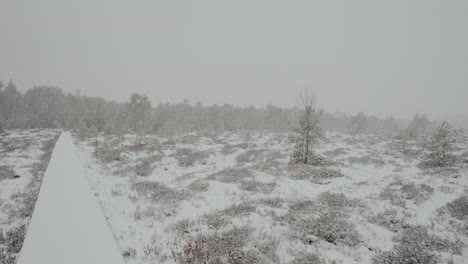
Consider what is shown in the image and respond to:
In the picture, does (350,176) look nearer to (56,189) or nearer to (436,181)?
(436,181)

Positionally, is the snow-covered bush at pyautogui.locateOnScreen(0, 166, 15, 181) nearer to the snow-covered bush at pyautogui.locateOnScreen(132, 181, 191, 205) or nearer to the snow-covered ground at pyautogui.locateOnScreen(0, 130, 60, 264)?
the snow-covered ground at pyautogui.locateOnScreen(0, 130, 60, 264)

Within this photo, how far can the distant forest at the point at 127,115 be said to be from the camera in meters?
45.9

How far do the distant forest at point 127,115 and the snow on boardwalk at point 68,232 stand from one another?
1411 inches

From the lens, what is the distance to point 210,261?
465 centimetres

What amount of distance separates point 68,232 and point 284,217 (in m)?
6.03

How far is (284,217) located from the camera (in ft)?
22.9

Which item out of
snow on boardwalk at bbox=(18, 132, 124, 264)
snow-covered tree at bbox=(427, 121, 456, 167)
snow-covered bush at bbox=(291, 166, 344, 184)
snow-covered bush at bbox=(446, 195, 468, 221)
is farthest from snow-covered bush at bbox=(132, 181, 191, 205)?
snow-covered tree at bbox=(427, 121, 456, 167)

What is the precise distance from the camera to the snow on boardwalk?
13.8ft

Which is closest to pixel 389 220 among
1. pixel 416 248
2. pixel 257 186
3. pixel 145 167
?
pixel 416 248

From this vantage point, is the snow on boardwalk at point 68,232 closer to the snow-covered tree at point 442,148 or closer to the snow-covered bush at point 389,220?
the snow-covered bush at point 389,220

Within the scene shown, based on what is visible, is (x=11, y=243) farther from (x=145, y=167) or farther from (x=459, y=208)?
(x=459, y=208)

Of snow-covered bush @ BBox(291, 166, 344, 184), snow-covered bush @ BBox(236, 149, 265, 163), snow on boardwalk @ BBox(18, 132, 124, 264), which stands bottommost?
snow-covered bush @ BBox(236, 149, 265, 163)

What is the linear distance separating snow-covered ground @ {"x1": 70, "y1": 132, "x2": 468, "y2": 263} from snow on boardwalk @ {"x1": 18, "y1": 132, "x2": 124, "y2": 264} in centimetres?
66

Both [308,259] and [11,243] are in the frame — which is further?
[11,243]
